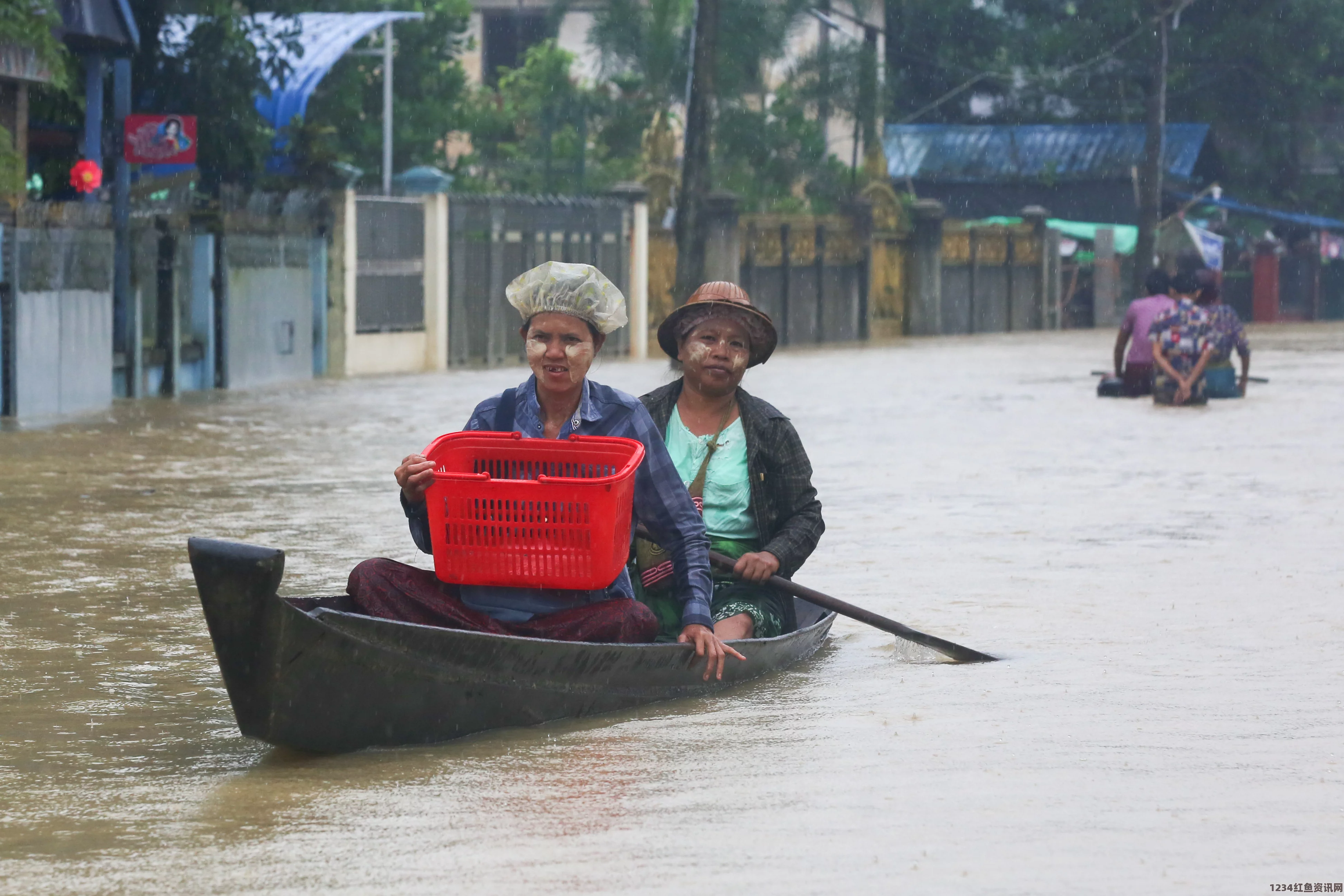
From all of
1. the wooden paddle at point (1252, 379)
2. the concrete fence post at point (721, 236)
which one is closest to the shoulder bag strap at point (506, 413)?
the wooden paddle at point (1252, 379)

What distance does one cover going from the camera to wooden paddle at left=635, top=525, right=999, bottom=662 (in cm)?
666

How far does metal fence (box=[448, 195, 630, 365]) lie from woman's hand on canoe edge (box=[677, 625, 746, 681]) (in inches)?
752

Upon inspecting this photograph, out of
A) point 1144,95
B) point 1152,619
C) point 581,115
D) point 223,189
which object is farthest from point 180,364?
point 1144,95

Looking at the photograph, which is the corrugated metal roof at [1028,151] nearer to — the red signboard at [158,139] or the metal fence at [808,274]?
the metal fence at [808,274]

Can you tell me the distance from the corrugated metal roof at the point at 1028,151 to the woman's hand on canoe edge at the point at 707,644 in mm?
42139

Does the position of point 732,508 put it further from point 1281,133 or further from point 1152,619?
point 1281,133

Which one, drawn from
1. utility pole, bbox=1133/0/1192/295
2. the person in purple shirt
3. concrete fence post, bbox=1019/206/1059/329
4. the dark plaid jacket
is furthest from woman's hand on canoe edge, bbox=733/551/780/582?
utility pole, bbox=1133/0/1192/295

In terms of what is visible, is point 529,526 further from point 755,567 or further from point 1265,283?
point 1265,283

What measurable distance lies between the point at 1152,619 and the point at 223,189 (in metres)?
14.9

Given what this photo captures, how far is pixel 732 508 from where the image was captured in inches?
273

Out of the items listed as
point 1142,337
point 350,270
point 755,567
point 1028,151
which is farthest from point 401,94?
point 755,567

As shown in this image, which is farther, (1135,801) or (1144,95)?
(1144,95)

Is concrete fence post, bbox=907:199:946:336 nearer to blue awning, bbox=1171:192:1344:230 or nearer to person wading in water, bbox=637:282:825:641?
blue awning, bbox=1171:192:1344:230

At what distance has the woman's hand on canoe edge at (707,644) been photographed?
240 inches
